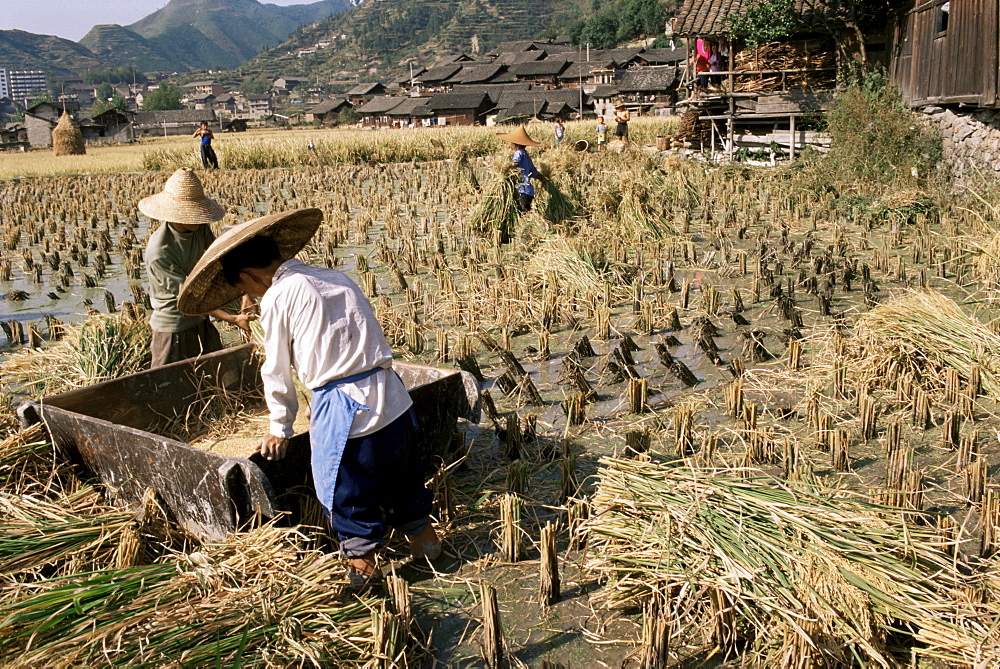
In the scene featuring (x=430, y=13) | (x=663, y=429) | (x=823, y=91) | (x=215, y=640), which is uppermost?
(x=430, y=13)

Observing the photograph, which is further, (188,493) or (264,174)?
(264,174)

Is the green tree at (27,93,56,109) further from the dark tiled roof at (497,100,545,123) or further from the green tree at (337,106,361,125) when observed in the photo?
the dark tiled roof at (497,100,545,123)

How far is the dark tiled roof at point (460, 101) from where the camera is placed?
54.3m

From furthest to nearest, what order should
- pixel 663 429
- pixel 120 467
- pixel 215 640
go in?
pixel 663 429, pixel 120 467, pixel 215 640

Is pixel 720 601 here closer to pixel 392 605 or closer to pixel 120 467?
pixel 392 605

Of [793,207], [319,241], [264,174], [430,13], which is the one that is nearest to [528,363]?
[319,241]

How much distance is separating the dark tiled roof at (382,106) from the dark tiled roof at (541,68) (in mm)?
11566

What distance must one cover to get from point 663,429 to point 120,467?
2.93 metres

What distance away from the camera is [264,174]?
894 inches

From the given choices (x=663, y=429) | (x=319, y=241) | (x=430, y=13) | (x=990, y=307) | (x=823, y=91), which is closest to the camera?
(x=663, y=429)

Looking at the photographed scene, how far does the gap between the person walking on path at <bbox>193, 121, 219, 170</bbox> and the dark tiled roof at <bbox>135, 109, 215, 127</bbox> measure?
4195cm

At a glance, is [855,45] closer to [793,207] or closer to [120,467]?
[793,207]

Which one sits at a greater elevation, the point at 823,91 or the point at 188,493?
the point at 823,91

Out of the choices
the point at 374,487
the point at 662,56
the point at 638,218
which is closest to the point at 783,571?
the point at 374,487
